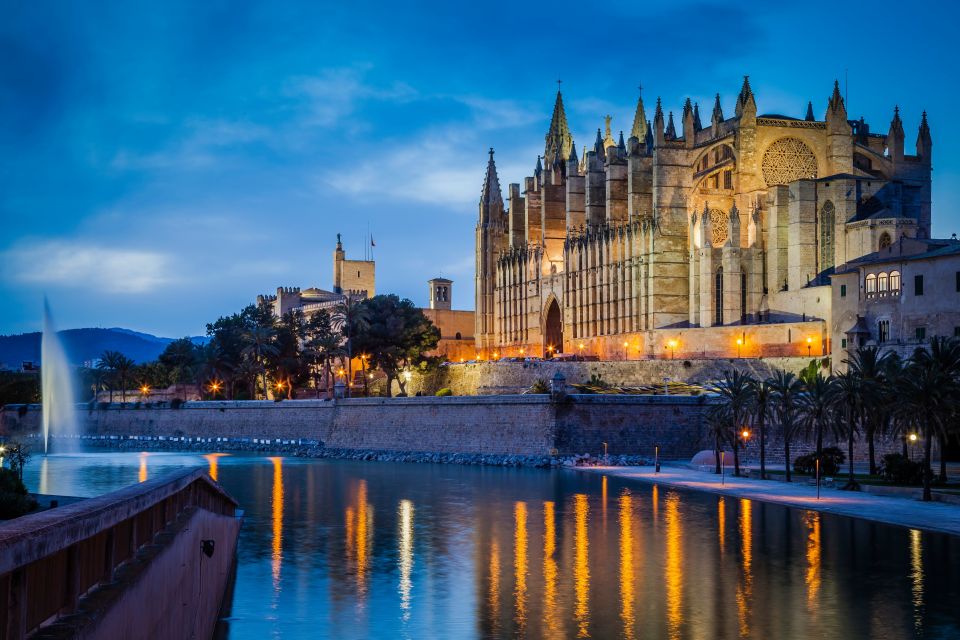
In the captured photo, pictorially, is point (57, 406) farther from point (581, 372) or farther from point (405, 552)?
point (405, 552)

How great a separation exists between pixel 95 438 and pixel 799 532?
67716 millimetres

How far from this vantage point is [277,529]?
106 ft

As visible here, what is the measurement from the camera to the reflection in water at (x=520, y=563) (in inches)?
809

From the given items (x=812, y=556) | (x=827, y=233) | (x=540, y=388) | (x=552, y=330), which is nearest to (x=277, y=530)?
(x=812, y=556)

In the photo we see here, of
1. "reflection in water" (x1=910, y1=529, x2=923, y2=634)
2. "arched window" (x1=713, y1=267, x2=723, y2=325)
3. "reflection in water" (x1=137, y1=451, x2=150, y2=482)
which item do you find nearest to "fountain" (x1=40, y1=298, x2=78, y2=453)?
"reflection in water" (x1=137, y1=451, x2=150, y2=482)

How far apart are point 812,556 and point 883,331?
27.5 m

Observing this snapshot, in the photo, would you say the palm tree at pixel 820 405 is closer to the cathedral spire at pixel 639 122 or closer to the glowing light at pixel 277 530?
the glowing light at pixel 277 530

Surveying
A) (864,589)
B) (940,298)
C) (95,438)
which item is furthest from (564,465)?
(95,438)

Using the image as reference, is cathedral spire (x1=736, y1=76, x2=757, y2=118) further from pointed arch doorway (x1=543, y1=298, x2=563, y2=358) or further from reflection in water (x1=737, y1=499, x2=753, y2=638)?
reflection in water (x1=737, y1=499, x2=753, y2=638)

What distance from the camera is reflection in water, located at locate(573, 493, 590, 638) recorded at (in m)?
19.7

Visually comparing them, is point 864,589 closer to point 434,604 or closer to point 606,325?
point 434,604

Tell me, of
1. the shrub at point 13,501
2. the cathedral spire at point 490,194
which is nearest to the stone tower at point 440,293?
the cathedral spire at point 490,194

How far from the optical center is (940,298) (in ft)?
162

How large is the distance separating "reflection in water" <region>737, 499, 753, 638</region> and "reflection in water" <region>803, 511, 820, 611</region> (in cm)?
113
